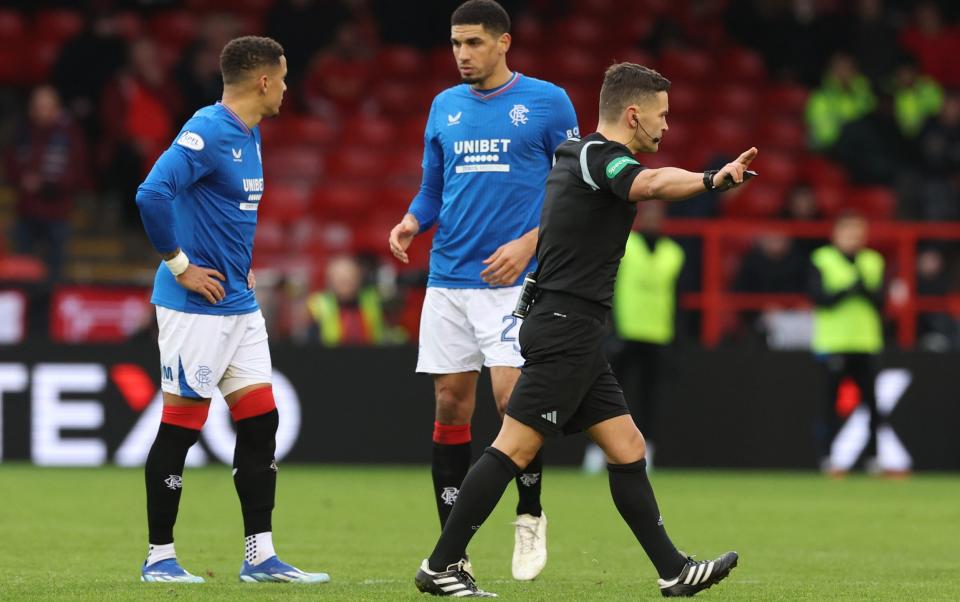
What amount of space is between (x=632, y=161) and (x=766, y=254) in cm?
950

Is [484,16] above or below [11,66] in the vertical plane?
below

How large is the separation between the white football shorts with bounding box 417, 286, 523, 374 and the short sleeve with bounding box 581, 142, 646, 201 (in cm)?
128

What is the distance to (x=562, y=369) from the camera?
19.9 ft

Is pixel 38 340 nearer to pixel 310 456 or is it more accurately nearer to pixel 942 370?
pixel 310 456

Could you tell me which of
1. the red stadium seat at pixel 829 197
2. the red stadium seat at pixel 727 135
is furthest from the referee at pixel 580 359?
the red stadium seat at pixel 727 135

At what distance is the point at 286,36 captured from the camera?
62.1 ft

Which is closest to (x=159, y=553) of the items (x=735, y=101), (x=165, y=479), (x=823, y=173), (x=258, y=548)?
(x=165, y=479)

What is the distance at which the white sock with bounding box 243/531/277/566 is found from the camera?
6840 mm

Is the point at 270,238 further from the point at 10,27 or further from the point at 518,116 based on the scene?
the point at 518,116

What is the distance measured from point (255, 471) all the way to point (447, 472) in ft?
2.73

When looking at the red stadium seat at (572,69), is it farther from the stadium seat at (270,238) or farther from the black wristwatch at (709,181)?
the black wristwatch at (709,181)

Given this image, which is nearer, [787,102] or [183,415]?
[183,415]

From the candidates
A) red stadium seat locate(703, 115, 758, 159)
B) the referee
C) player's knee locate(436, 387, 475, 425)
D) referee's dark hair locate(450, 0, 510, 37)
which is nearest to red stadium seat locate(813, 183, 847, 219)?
red stadium seat locate(703, 115, 758, 159)

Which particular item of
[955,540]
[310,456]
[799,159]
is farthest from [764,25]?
[955,540]
